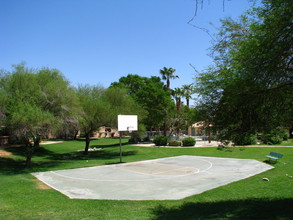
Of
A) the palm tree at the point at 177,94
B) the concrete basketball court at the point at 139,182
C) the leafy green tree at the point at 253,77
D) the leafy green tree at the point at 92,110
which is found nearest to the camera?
the leafy green tree at the point at 253,77

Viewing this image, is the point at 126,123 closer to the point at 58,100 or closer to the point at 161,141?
the point at 58,100

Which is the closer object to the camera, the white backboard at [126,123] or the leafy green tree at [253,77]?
the leafy green tree at [253,77]

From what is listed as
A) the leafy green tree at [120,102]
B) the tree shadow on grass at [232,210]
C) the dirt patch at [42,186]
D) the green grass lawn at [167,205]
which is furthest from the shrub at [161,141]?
the tree shadow on grass at [232,210]

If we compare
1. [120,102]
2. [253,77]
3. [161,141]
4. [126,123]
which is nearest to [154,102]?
[161,141]

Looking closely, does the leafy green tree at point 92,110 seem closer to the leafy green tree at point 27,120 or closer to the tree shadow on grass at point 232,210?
the leafy green tree at point 27,120

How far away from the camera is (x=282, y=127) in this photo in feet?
24.8

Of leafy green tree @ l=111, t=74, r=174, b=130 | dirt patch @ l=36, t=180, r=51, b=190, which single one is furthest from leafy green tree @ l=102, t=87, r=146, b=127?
dirt patch @ l=36, t=180, r=51, b=190

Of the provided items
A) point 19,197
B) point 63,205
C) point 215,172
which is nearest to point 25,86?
point 19,197

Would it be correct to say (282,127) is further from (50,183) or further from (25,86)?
(25,86)

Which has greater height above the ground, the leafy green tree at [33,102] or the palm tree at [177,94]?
the palm tree at [177,94]

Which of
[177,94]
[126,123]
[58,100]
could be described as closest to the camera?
[58,100]

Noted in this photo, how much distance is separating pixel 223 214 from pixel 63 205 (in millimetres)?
5594

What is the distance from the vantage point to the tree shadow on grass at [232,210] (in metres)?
7.32

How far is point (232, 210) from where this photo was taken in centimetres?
823
